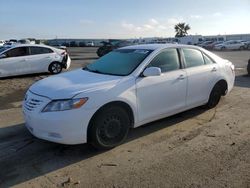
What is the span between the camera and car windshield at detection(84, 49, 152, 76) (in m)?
5.66

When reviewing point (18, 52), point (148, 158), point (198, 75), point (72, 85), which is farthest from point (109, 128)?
point (18, 52)

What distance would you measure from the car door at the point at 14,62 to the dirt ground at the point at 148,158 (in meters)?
7.29

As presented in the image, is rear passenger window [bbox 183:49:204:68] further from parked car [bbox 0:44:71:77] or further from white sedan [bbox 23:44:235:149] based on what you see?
parked car [bbox 0:44:71:77]

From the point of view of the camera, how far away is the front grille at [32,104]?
4820mm

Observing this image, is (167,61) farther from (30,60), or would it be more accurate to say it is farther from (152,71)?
(30,60)

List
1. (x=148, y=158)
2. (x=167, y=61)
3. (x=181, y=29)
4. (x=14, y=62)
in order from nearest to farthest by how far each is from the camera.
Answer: (x=148, y=158)
(x=167, y=61)
(x=14, y=62)
(x=181, y=29)

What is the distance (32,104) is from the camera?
493 cm

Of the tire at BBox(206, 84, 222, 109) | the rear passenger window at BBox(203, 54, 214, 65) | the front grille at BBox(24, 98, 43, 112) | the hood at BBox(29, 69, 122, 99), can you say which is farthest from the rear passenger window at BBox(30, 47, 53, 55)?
the front grille at BBox(24, 98, 43, 112)

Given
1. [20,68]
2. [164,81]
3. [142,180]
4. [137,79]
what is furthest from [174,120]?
[20,68]

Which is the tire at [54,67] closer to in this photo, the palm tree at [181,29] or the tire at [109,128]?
the tire at [109,128]

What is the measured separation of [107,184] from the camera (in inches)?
156

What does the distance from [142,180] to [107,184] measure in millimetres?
439

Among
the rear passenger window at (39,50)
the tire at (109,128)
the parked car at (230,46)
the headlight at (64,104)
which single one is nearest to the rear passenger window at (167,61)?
the tire at (109,128)

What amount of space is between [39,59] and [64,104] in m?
10.3
